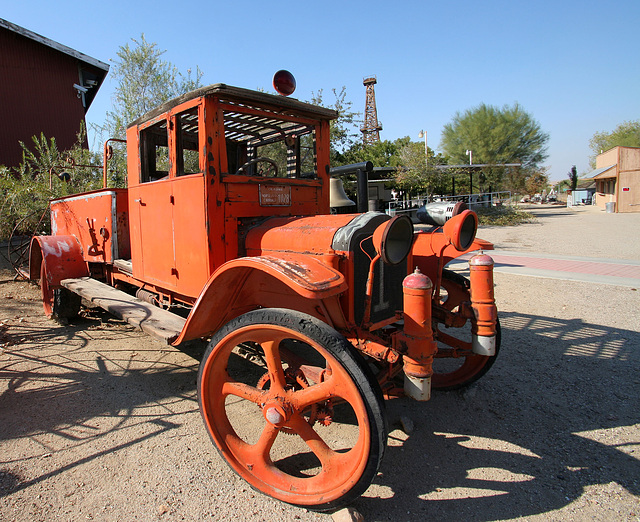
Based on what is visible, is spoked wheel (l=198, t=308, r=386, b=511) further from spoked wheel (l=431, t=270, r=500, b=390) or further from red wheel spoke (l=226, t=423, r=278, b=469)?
spoked wheel (l=431, t=270, r=500, b=390)

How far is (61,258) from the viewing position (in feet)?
15.5

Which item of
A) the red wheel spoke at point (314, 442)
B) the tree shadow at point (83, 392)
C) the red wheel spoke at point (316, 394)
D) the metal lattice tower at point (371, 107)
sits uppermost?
the metal lattice tower at point (371, 107)

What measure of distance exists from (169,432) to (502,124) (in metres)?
35.6

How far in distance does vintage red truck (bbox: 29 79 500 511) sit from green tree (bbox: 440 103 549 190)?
30.8m

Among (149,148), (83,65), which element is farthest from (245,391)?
(83,65)

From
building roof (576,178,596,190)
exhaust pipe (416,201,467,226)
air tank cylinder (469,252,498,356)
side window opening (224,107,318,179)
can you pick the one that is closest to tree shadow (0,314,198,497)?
side window opening (224,107,318,179)

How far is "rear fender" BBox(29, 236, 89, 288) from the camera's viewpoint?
458 centimetres

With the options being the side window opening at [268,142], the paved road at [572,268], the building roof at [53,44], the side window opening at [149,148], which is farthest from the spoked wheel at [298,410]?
the building roof at [53,44]

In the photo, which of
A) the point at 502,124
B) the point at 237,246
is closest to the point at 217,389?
the point at 237,246

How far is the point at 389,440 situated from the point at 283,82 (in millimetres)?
2647

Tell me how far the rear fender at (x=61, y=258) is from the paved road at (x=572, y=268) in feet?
23.2

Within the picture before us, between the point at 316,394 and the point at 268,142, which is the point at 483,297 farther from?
the point at 268,142

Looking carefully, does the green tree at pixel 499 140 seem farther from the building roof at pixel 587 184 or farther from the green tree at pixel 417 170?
the building roof at pixel 587 184

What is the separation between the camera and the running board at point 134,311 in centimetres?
271
